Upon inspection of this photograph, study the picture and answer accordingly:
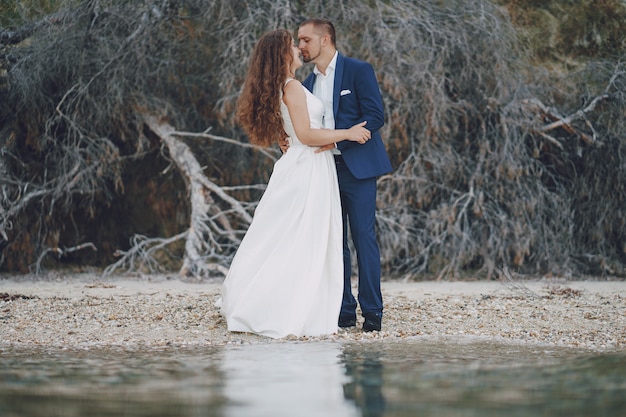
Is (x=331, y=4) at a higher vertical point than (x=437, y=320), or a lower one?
higher

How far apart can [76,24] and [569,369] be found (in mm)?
6444

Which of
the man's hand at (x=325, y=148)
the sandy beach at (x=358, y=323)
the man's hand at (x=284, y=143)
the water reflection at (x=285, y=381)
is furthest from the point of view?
the man's hand at (x=284, y=143)

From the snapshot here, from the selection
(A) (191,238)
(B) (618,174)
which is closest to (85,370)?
(A) (191,238)

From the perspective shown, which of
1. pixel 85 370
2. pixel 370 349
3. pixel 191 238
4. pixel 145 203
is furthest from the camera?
pixel 145 203

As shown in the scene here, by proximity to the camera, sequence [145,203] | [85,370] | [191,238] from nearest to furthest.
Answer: [85,370] → [191,238] → [145,203]

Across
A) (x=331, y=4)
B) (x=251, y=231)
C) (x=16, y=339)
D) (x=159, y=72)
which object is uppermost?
(x=331, y=4)

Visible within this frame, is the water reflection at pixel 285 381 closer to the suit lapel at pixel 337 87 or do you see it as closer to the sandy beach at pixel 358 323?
the sandy beach at pixel 358 323

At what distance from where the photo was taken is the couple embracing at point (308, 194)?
18.7ft

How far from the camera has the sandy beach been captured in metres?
5.59

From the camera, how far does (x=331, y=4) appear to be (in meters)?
9.23

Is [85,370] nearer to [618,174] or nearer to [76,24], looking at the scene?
Answer: [76,24]

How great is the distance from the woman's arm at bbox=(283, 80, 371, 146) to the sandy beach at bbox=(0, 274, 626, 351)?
114 cm

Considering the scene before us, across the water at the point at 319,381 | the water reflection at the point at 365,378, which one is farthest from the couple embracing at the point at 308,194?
the water reflection at the point at 365,378

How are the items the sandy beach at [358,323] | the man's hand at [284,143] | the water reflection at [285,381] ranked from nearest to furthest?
the water reflection at [285,381]
the sandy beach at [358,323]
the man's hand at [284,143]
